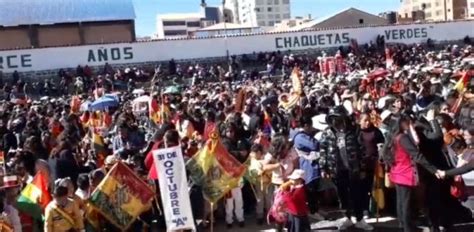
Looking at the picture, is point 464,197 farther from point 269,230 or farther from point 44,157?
point 44,157

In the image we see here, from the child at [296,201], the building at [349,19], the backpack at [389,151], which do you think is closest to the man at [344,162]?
the backpack at [389,151]

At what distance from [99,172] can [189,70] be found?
91.8ft

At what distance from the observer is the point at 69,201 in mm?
7594

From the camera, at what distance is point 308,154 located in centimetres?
962

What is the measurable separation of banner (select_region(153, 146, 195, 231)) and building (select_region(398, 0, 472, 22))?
63.7 m

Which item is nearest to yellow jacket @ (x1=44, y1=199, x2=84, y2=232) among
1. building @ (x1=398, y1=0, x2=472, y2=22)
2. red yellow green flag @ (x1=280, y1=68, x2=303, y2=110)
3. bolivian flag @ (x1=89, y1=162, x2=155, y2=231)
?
bolivian flag @ (x1=89, y1=162, x2=155, y2=231)

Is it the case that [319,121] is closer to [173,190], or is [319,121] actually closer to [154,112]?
[173,190]

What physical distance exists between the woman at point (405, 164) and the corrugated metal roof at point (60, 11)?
3935cm

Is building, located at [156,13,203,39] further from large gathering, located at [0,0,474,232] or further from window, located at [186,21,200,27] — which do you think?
large gathering, located at [0,0,474,232]

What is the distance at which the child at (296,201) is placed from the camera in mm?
8539

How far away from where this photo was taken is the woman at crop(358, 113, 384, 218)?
9578 millimetres

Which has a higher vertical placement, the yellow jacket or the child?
the yellow jacket

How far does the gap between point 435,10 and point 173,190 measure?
99203mm

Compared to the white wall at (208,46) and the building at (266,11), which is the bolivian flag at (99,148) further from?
the building at (266,11)
